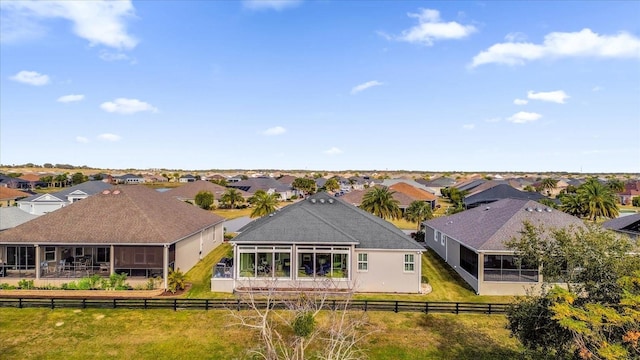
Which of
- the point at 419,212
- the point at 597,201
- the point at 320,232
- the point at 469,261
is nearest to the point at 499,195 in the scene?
the point at 597,201

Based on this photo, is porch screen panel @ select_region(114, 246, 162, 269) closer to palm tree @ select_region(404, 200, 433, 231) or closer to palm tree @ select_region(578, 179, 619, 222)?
palm tree @ select_region(404, 200, 433, 231)

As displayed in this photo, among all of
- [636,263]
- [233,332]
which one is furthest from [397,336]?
[636,263]

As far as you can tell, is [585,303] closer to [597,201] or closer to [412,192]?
[597,201]

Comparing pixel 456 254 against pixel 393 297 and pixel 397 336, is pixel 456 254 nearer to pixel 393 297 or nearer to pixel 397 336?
pixel 393 297

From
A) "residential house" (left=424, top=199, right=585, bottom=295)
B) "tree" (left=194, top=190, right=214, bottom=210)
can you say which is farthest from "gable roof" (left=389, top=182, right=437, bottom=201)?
"residential house" (left=424, top=199, right=585, bottom=295)

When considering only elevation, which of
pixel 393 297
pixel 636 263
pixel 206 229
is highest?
pixel 636 263

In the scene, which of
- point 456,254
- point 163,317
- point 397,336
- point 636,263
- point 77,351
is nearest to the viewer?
point 636,263

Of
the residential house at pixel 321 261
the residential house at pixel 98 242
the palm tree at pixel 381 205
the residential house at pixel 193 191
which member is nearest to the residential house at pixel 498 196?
the palm tree at pixel 381 205
